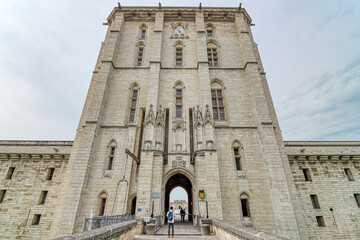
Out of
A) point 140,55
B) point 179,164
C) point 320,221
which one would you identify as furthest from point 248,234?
point 140,55

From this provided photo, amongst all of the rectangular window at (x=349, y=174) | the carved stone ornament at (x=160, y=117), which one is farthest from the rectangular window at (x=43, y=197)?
the rectangular window at (x=349, y=174)

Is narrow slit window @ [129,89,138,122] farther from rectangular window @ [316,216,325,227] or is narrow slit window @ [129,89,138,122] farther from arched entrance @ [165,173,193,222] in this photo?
rectangular window @ [316,216,325,227]

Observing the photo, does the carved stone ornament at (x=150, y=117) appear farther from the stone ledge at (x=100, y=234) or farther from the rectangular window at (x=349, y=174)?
the rectangular window at (x=349, y=174)

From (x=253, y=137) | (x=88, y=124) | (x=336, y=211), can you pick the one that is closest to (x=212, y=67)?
(x=253, y=137)

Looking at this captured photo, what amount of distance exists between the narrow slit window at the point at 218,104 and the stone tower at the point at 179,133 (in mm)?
101

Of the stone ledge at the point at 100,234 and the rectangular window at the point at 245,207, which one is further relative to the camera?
the rectangular window at the point at 245,207

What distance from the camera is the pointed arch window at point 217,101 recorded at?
16.2m

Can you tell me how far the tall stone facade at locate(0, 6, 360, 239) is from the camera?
12.1 metres

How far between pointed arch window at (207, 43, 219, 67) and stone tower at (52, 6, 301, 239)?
0.12m

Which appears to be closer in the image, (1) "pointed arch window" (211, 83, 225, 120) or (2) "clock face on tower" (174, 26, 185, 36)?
(1) "pointed arch window" (211, 83, 225, 120)

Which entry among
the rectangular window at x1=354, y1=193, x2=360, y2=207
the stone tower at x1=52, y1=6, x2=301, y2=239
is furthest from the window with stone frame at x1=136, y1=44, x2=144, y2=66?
the rectangular window at x1=354, y1=193, x2=360, y2=207

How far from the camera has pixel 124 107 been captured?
16.0 metres

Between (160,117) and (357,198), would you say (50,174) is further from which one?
(357,198)

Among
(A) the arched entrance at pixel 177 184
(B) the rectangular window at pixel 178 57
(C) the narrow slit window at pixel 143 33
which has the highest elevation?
(C) the narrow slit window at pixel 143 33
